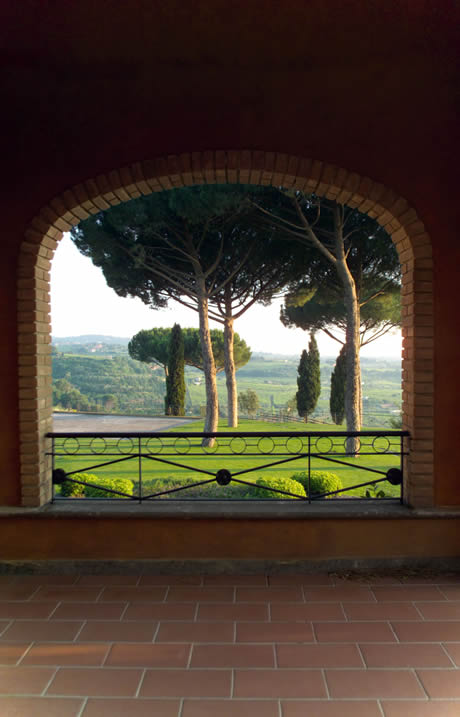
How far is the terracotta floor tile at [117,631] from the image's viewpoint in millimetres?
2484

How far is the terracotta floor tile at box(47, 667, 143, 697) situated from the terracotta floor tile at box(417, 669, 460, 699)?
4.00ft

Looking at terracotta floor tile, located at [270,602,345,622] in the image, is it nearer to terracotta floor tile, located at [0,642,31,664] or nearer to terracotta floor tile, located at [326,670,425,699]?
terracotta floor tile, located at [326,670,425,699]

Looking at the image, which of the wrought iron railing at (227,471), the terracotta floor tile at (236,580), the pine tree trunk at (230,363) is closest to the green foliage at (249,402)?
the pine tree trunk at (230,363)

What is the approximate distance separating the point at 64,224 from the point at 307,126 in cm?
169

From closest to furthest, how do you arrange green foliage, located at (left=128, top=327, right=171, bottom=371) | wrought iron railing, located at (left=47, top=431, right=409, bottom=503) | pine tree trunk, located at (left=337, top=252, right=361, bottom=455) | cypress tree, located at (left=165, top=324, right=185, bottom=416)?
wrought iron railing, located at (left=47, top=431, right=409, bottom=503) < pine tree trunk, located at (left=337, top=252, right=361, bottom=455) < cypress tree, located at (left=165, top=324, right=185, bottom=416) < green foliage, located at (left=128, top=327, right=171, bottom=371)

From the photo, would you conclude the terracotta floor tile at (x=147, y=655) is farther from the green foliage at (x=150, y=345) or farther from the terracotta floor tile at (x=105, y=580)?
the green foliage at (x=150, y=345)

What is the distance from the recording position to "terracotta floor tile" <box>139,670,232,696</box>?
208 cm

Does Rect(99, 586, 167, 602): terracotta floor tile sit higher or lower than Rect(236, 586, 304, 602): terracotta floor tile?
lower

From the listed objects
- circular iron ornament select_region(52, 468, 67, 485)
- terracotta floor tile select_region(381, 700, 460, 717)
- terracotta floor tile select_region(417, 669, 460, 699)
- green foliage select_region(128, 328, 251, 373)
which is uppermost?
green foliage select_region(128, 328, 251, 373)

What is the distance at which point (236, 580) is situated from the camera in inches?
124

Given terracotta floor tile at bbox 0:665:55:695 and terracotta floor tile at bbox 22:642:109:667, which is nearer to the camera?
terracotta floor tile at bbox 0:665:55:695

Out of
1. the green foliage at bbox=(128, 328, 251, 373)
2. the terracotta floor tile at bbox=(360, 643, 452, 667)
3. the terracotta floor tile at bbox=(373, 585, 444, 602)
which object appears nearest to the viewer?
the terracotta floor tile at bbox=(360, 643, 452, 667)

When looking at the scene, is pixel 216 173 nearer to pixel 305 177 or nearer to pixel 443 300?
pixel 305 177

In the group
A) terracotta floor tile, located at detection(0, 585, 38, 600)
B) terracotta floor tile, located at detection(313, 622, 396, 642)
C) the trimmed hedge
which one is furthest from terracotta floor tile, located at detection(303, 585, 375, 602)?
the trimmed hedge
